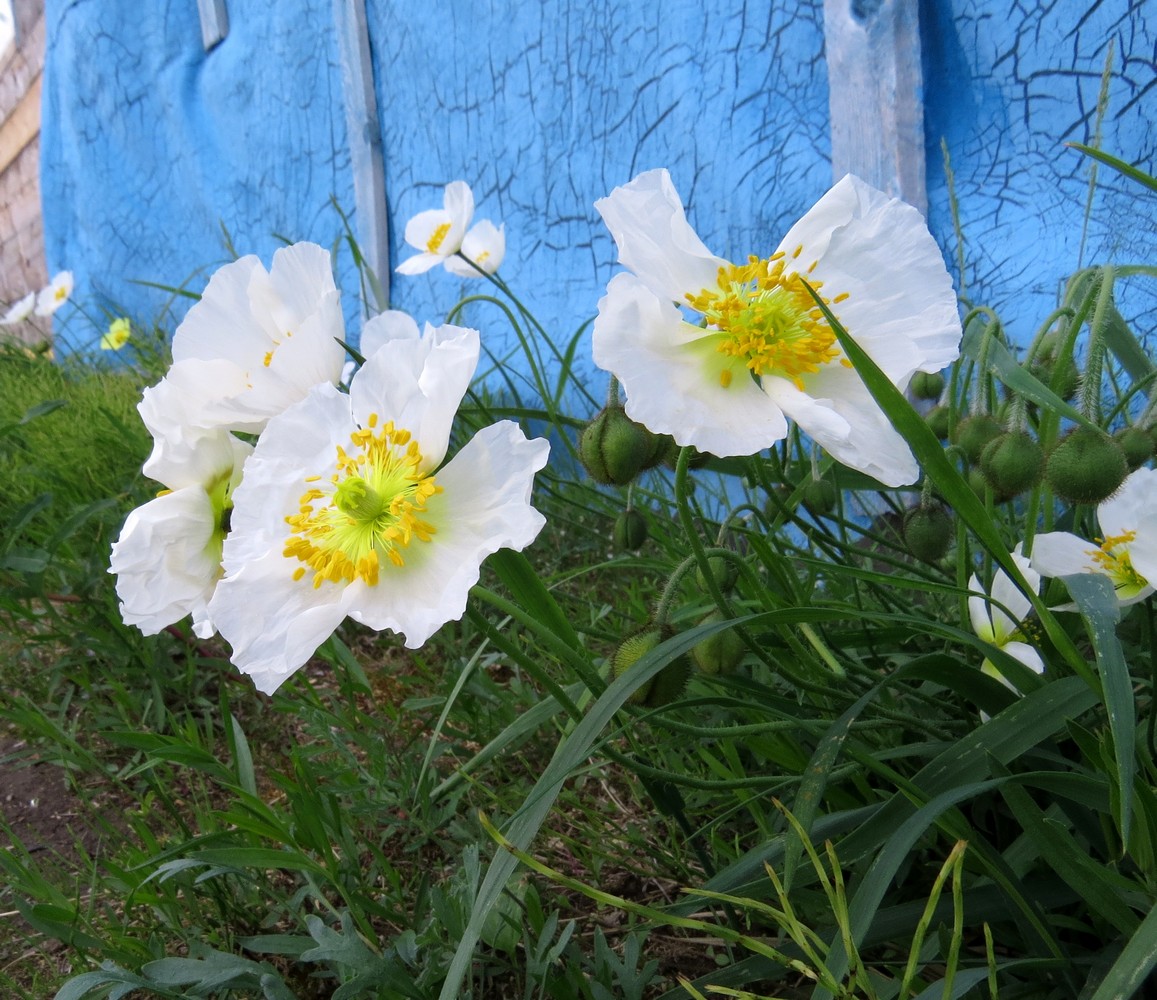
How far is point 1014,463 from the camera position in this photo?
0.86m

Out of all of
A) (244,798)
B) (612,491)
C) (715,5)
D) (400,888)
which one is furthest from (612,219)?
(715,5)

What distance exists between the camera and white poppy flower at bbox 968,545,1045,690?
3.24ft

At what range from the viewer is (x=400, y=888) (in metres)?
1.11

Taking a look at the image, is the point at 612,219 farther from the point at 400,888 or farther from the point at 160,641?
the point at 160,641

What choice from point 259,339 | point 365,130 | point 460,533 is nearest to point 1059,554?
point 460,533

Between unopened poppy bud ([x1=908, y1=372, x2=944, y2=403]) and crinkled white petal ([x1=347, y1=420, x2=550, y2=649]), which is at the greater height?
unopened poppy bud ([x1=908, y1=372, x2=944, y2=403])

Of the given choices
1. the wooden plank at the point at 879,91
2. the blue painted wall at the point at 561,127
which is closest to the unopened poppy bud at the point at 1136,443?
the blue painted wall at the point at 561,127

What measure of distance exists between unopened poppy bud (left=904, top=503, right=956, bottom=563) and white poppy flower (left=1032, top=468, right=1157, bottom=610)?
3.7 inches

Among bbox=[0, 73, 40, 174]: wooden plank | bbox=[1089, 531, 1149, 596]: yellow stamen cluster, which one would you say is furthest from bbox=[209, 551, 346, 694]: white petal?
bbox=[0, 73, 40, 174]: wooden plank

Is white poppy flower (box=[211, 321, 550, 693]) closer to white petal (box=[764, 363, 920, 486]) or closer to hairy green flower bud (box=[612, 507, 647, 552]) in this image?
white petal (box=[764, 363, 920, 486])

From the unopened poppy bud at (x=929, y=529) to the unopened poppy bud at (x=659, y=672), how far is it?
28 cm

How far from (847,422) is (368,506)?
0.36m

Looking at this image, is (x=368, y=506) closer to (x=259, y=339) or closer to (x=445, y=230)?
(x=259, y=339)

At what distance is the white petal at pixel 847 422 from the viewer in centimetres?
70
